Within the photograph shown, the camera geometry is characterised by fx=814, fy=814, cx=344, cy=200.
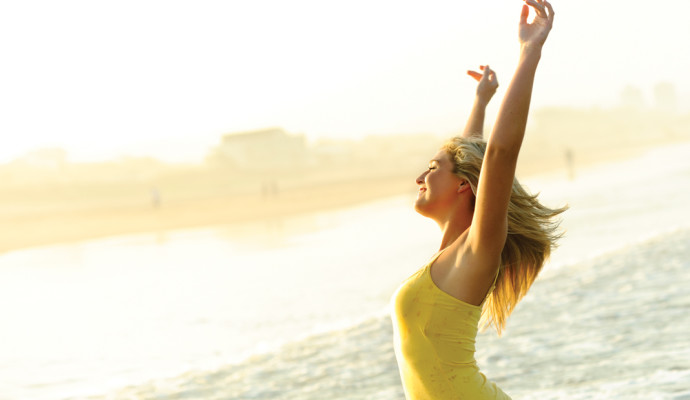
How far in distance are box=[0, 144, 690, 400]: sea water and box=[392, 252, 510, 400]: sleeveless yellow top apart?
→ 9.71 feet

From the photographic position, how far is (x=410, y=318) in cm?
254

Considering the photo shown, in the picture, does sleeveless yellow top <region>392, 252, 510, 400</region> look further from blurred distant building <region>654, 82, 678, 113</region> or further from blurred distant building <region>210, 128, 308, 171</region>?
blurred distant building <region>654, 82, 678, 113</region>

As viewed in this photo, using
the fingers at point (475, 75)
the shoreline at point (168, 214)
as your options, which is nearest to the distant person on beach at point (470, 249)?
the fingers at point (475, 75)

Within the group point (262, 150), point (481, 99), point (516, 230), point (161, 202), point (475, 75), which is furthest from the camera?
point (262, 150)

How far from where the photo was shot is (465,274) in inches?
97.9

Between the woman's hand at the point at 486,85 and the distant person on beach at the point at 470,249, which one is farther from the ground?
the woman's hand at the point at 486,85

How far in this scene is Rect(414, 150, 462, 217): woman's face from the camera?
2.70 meters

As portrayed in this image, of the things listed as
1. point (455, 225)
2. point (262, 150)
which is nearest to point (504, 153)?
point (455, 225)

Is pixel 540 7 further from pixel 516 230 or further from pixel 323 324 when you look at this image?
pixel 323 324

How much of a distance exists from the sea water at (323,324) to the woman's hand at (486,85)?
2.48 meters

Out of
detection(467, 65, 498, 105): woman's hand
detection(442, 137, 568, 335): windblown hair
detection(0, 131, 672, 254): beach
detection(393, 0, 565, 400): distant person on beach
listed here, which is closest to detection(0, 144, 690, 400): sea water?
detection(467, 65, 498, 105): woman's hand

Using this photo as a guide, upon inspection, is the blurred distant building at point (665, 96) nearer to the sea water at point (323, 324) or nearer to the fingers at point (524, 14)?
the sea water at point (323, 324)

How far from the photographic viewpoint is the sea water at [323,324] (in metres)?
6.38

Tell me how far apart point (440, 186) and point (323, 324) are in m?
6.93
